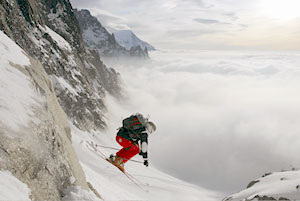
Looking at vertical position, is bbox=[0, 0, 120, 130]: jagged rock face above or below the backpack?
above

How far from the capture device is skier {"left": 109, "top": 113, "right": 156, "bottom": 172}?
927cm

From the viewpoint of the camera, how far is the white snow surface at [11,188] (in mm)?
3568

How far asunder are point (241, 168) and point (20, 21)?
12254cm

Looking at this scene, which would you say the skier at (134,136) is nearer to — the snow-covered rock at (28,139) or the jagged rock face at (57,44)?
the snow-covered rock at (28,139)

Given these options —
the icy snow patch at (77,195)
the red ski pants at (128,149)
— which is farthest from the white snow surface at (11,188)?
the red ski pants at (128,149)

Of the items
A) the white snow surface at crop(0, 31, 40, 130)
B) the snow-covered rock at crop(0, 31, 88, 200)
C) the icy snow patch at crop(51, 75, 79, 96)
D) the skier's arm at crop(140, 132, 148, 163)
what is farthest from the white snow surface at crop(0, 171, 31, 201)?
the icy snow patch at crop(51, 75, 79, 96)

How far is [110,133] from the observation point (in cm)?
6131

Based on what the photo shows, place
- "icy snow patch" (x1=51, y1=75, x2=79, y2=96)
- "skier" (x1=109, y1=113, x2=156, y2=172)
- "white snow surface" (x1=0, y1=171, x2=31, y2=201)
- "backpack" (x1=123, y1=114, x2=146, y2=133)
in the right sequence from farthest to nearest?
"icy snow patch" (x1=51, y1=75, x2=79, y2=96)
"backpack" (x1=123, y1=114, x2=146, y2=133)
"skier" (x1=109, y1=113, x2=156, y2=172)
"white snow surface" (x1=0, y1=171, x2=31, y2=201)

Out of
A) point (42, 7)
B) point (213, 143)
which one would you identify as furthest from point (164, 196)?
point (213, 143)

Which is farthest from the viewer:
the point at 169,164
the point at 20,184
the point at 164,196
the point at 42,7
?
the point at 169,164

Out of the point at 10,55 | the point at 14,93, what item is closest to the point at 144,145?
the point at 14,93

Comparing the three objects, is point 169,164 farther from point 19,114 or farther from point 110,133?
point 19,114

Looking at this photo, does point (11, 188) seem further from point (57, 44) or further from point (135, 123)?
point (57, 44)

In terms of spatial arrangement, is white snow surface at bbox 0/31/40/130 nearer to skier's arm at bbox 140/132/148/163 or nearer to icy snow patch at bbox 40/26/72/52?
skier's arm at bbox 140/132/148/163
